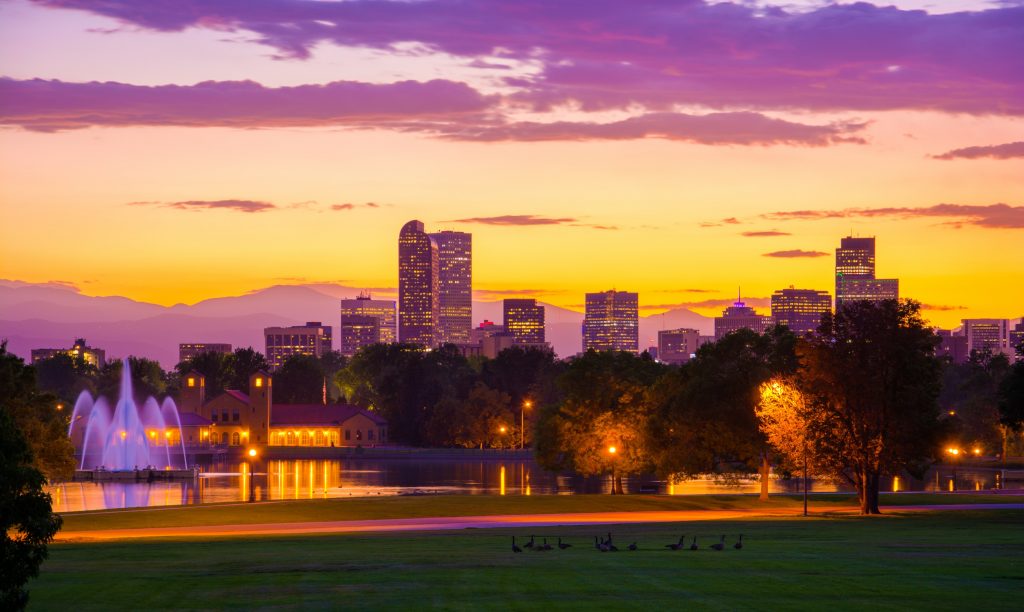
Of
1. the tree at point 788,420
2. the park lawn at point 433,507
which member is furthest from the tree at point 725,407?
the tree at point 788,420

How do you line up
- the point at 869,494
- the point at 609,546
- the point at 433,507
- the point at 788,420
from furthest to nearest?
the point at 433,507, the point at 788,420, the point at 869,494, the point at 609,546

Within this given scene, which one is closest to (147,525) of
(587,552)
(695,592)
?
(587,552)

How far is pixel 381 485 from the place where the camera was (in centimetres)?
11919

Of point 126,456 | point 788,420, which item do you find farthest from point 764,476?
point 126,456

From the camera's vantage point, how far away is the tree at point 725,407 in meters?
82.4

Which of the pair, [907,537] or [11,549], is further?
[907,537]

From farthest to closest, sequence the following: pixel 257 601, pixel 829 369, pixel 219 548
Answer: pixel 829 369 → pixel 219 548 → pixel 257 601

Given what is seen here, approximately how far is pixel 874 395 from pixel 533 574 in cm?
4237

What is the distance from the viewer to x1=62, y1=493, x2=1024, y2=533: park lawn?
64.2m

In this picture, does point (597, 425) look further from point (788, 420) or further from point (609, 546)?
point (609, 546)

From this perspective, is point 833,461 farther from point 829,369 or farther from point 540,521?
point 540,521

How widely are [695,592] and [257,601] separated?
10127 millimetres

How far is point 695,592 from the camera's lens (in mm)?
30344

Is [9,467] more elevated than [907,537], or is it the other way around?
[9,467]
